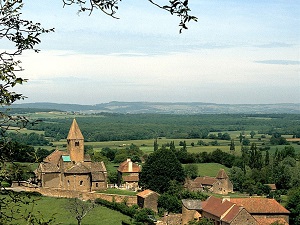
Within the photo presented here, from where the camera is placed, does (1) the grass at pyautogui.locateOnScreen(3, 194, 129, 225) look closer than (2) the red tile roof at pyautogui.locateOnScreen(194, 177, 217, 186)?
Yes

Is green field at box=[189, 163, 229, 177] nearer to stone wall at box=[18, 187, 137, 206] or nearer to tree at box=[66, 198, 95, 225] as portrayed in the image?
stone wall at box=[18, 187, 137, 206]

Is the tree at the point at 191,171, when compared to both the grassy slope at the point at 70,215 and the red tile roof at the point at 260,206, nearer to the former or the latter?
the grassy slope at the point at 70,215

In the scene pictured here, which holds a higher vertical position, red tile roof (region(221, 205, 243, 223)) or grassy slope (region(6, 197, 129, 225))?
red tile roof (region(221, 205, 243, 223))

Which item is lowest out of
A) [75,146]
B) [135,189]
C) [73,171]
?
[135,189]

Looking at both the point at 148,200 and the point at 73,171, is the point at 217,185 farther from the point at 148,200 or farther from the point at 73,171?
the point at 73,171

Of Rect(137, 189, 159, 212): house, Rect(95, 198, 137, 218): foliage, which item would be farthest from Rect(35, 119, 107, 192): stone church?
Rect(137, 189, 159, 212): house

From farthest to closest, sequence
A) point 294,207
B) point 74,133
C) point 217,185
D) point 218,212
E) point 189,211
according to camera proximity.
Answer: point 217,185 → point 74,133 → point 294,207 → point 189,211 → point 218,212

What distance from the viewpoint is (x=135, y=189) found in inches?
2367

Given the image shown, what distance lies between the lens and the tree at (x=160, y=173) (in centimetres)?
5778

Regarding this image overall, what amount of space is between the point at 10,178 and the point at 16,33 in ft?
7.15

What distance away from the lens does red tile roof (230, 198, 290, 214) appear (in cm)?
4122

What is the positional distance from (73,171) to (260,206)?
2146cm

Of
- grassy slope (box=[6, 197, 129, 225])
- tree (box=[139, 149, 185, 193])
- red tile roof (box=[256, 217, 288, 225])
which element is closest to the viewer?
red tile roof (box=[256, 217, 288, 225])

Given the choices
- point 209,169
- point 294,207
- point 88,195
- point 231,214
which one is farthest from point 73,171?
point 209,169
